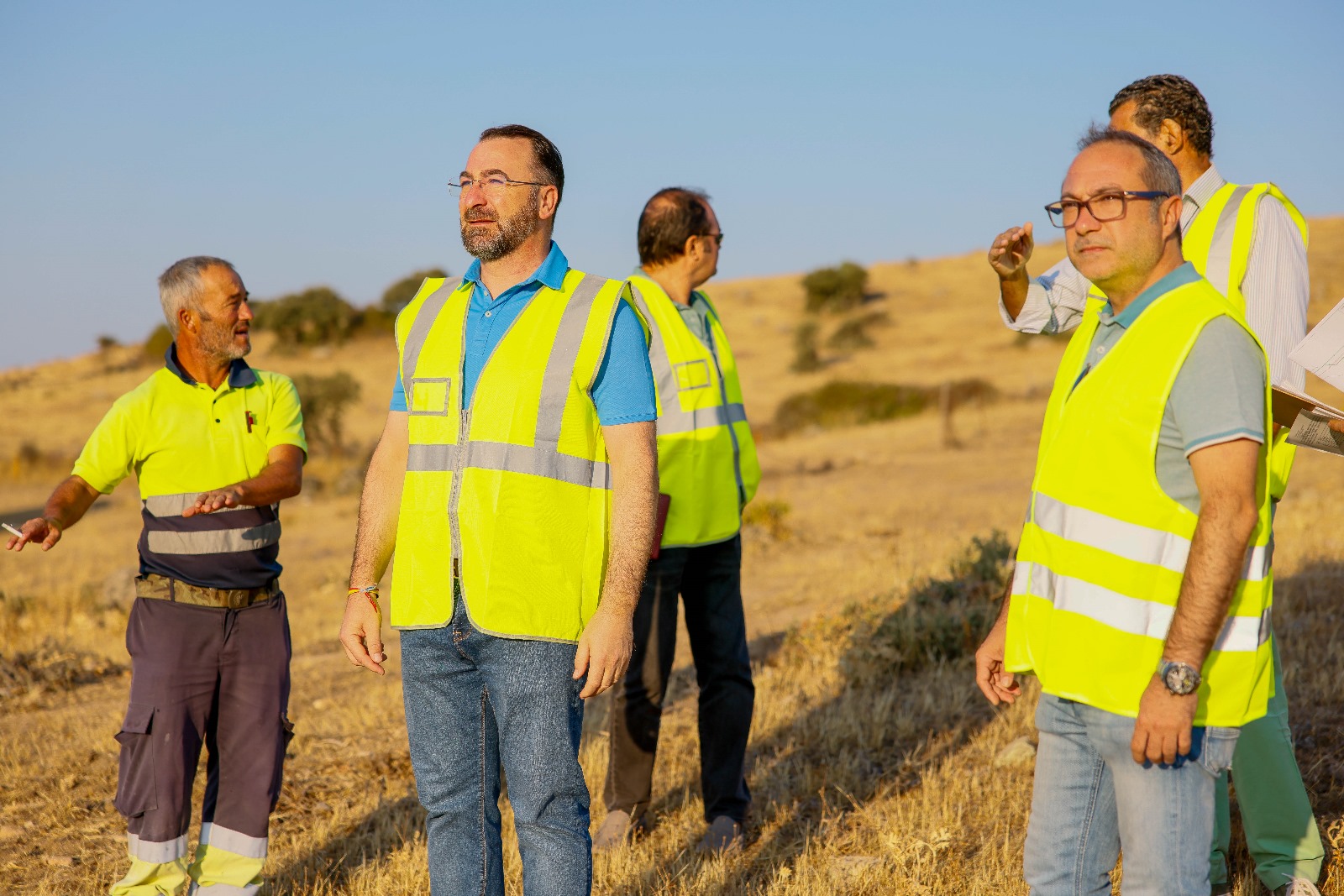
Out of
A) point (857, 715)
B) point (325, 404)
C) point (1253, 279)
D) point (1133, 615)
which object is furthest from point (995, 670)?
point (325, 404)

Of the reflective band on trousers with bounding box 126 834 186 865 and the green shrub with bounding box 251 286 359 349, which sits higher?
the green shrub with bounding box 251 286 359 349

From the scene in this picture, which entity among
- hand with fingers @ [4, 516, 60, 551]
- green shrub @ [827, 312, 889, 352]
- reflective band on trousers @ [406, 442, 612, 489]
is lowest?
hand with fingers @ [4, 516, 60, 551]

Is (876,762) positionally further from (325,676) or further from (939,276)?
(939,276)

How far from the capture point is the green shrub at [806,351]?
132ft

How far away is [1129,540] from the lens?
232 centimetres

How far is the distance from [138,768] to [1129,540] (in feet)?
10.2

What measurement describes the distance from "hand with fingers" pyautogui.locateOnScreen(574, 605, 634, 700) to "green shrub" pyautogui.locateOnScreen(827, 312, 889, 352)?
41.1 metres

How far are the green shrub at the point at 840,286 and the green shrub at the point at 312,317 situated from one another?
68.8ft

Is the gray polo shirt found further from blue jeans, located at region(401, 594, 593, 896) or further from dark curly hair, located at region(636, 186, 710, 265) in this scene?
dark curly hair, located at region(636, 186, 710, 265)

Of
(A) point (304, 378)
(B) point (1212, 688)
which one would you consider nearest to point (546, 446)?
(B) point (1212, 688)

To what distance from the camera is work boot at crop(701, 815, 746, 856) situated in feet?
14.1

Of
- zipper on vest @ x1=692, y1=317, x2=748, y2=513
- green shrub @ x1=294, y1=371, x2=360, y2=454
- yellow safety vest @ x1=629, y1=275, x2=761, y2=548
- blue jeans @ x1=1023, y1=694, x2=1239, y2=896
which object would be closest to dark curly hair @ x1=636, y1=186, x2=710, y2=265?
yellow safety vest @ x1=629, y1=275, x2=761, y2=548

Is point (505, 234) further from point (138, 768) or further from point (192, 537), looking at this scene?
point (138, 768)

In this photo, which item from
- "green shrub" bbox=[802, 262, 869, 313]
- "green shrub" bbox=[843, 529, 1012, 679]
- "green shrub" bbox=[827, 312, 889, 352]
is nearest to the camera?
"green shrub" bbox=[843, 529, 1012, 679]
